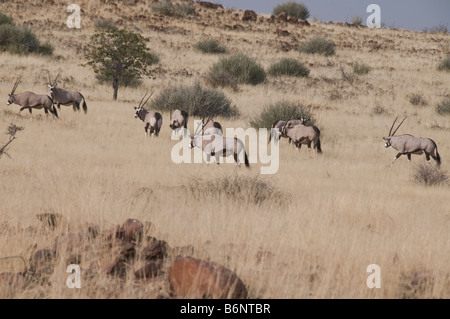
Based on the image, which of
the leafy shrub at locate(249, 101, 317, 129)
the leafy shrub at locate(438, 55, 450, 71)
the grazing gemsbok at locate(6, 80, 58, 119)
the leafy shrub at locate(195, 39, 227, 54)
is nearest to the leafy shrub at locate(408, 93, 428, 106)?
the leafy shrub at locate(249, 101, 317, 129)

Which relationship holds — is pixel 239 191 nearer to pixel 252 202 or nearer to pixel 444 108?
pixel 252 202

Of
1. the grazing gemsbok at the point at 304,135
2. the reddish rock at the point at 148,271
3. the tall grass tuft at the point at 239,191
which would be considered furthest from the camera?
the grazing gemsbok at the point at 304,135

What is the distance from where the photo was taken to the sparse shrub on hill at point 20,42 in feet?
109

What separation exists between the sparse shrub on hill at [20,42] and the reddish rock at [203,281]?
31.9 meters

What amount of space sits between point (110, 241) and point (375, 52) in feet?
143

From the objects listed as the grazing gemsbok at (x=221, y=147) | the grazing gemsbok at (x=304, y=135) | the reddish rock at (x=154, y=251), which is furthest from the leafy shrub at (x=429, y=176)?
the reddish rock at (x=154, y=251)

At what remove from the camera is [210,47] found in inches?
1583

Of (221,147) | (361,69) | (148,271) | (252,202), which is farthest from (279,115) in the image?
(361,69)

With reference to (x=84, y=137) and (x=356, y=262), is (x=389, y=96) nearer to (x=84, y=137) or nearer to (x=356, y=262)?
(x=84, y=137)

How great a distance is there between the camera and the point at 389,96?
30.0m

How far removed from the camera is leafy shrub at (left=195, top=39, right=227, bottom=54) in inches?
1583

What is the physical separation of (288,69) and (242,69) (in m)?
4.24

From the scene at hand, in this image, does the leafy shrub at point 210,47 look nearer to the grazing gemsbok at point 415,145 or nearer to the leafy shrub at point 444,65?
the leafy shrub at point 444,65
